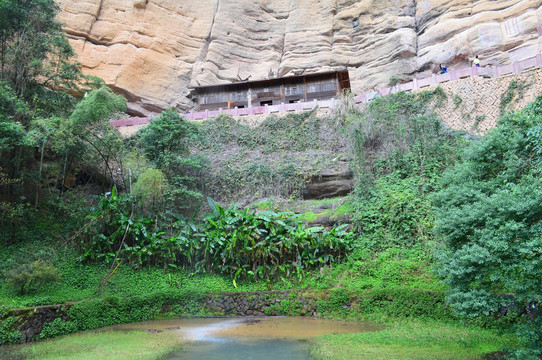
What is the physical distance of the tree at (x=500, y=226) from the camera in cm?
636

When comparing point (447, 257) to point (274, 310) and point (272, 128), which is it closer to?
point (274, 310)

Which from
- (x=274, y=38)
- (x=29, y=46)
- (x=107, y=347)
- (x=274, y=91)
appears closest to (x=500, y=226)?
(x=107, y=347)

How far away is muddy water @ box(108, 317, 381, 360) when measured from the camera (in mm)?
7770

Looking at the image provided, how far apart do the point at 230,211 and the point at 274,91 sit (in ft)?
39.4

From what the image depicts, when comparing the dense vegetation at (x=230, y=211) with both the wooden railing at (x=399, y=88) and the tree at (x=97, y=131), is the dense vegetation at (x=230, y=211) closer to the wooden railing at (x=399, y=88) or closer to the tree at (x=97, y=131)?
the tree at (x=97, y=131)

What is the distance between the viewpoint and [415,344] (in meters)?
8.05

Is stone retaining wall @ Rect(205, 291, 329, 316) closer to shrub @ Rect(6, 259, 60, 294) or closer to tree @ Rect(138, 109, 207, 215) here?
tree @ Rect(138, 109, 207, 215)

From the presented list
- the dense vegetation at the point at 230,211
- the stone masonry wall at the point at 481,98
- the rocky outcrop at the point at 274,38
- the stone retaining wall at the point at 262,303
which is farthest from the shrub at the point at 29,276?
the rocky outcrop at the point at 274,38

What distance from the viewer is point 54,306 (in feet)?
34.2

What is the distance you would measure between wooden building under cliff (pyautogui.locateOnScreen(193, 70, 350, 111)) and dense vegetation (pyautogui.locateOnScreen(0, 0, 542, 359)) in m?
4.77

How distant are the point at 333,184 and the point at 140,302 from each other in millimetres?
9406

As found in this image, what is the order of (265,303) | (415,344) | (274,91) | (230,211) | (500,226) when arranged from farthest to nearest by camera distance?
(274,91), (230,211), (265,303), (415,344), (500,226)

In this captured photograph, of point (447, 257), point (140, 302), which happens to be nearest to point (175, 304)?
point (140, 302)

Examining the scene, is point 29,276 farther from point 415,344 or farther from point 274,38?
point 274,38
